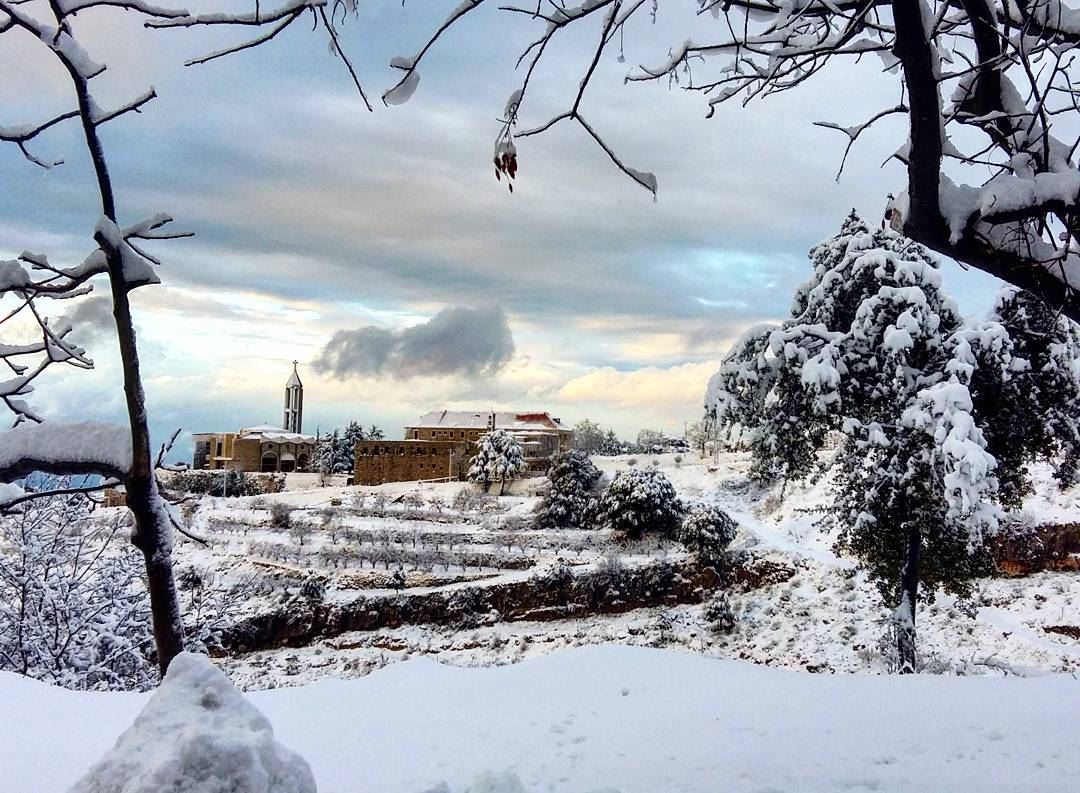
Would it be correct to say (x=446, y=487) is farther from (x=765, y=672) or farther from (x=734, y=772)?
(x=734, y=772)

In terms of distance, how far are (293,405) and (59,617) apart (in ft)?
142

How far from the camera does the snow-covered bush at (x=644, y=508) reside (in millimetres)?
21062

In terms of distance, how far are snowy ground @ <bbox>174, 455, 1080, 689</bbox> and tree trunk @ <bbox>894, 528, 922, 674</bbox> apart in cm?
118

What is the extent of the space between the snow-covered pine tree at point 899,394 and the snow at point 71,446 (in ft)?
22.3

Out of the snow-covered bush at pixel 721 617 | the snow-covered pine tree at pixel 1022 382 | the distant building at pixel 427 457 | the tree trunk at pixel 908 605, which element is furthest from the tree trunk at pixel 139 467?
the distant building at pixel 427 457

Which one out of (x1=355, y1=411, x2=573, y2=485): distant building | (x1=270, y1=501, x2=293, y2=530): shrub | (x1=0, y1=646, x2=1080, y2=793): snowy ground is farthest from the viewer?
(x1=355, y1=411, x2=573, y2=485): distant building

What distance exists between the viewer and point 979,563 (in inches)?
379

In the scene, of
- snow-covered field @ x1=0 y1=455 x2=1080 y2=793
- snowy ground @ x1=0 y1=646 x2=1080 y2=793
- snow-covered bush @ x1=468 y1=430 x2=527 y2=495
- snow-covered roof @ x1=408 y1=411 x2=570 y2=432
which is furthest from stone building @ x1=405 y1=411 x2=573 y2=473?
snowy ground @ x1=0 y1=646 x2=1080 y2=793

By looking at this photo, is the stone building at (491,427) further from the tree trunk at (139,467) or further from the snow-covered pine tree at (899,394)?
the tree trunk at (139,467)

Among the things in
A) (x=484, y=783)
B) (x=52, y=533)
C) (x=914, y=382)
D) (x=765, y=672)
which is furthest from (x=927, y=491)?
(x=52, y=533)

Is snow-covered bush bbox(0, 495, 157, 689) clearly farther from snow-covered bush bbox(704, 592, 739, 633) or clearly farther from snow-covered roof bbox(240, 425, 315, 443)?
snow-covered roof bbox(240, 425, 315, 443)

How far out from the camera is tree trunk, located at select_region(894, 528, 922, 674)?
8.73 meters

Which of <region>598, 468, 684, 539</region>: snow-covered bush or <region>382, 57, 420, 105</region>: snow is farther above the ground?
<region>382, 57, 420, 105</region>: snow

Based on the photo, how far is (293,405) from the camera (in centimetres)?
5212
